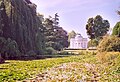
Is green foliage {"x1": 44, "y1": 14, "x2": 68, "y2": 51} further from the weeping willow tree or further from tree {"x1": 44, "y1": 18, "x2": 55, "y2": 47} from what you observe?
the weeping willow tree

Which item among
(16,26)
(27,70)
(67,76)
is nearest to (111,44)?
(27,70)

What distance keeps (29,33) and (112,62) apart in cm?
1601

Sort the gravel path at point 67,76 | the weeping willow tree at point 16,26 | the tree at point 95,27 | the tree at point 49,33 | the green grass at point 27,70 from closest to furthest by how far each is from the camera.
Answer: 1. the gravel path at point 67,76
2. the green grass at point 27,70
3. the weeping willow tree at point 16,26
4. the tree at point 49,33
5. the tree at point 95,27

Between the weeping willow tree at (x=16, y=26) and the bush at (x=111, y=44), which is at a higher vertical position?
the weeping willow tree at (x=16, y=26)

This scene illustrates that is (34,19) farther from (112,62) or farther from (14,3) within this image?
(112,62)

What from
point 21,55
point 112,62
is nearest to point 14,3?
point 21,55

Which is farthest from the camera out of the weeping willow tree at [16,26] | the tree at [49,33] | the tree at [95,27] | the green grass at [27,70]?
the tree at [95,27]

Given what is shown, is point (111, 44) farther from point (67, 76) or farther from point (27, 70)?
point (67, 76)

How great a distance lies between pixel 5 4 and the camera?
32156 mm

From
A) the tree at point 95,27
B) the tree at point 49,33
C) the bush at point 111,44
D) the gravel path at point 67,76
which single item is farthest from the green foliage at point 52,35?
the gravel path at point 67,76

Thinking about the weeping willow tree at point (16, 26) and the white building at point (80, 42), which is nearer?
the weeping willow tree at point (16, 26)

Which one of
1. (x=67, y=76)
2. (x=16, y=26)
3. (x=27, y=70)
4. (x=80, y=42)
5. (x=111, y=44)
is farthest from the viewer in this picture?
(x=80, y=42)

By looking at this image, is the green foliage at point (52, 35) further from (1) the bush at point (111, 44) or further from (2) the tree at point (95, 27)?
(1) the bush at point (111, 44)

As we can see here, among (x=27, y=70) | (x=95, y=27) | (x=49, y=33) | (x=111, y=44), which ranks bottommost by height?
(x=27, y=70)
